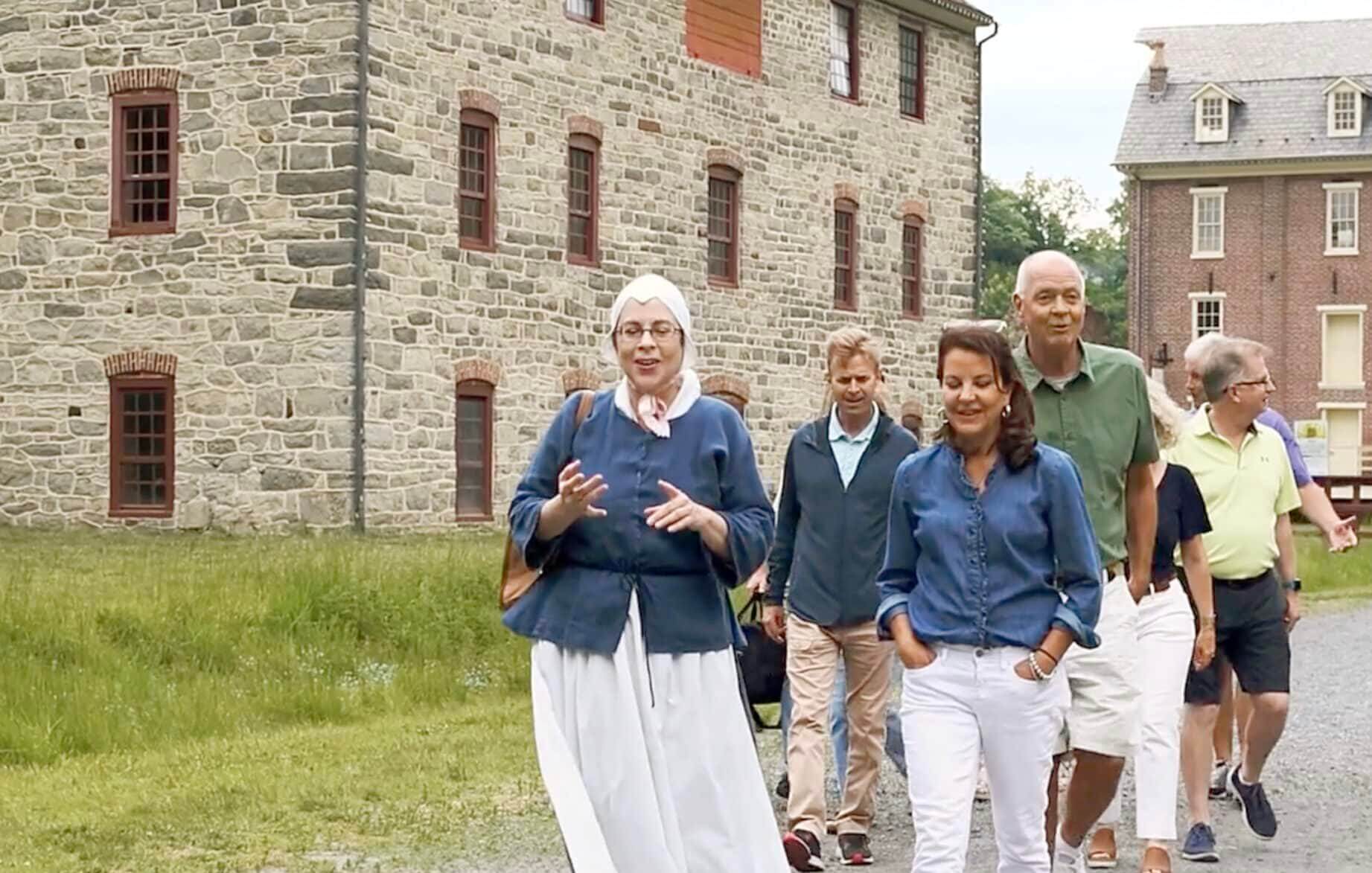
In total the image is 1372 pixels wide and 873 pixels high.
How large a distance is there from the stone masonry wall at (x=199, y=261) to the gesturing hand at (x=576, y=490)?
1971cm

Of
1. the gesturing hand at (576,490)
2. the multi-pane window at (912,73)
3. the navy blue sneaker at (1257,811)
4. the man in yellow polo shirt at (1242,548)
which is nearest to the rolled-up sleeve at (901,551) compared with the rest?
the gesturing hand at (576,490)

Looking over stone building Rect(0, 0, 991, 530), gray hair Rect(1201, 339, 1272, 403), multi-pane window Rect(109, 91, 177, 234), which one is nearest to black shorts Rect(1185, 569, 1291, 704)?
gray hair Rect(1201, 339, 1272, 403)

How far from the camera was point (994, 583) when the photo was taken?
253 inches

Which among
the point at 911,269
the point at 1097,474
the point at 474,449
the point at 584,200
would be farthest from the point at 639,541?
the point at 911,269

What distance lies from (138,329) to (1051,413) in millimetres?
20631

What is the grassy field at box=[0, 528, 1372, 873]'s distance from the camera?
9516mm

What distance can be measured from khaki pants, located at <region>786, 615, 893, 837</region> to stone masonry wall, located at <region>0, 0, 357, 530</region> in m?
16.6

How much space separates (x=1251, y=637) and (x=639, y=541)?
13.0 ft

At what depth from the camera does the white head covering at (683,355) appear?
652 cm

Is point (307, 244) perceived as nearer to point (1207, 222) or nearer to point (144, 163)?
point (144, 163)

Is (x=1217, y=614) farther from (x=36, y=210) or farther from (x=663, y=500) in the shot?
(x=36, y=210)

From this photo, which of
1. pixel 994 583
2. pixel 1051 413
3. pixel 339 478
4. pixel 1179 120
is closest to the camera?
pixel 994 583

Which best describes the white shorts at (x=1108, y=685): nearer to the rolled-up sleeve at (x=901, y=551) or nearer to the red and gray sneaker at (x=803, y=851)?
the rolled-up sleeve at (x=901, y=551)

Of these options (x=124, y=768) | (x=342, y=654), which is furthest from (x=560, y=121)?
(x=124, y=768)
